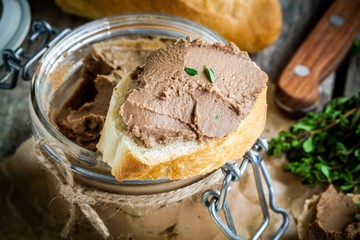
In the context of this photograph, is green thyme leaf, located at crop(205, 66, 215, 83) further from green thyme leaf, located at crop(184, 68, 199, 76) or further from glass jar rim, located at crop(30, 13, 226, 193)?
glass jar rim, located at crop(30, 13, 226, 193)

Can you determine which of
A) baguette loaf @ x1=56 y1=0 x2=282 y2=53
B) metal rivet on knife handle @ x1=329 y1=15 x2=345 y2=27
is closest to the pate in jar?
baguette loaf @ x1=56 y1=0 x2=282 y2=53

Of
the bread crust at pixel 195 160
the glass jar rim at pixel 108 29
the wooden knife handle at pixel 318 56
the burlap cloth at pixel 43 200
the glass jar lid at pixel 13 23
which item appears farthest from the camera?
the wooden knife handle at pixel 318 56

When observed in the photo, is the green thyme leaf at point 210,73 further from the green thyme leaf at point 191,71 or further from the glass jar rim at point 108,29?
the glass jar rim at point 108,29

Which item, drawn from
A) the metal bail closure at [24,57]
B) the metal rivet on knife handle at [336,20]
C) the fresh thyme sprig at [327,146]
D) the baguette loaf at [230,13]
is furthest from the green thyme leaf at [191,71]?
the metal rivet on knife handle at [336,20]

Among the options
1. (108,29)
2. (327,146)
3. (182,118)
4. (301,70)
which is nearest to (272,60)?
(301,70)

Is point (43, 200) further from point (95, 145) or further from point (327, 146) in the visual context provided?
point (327, 146)

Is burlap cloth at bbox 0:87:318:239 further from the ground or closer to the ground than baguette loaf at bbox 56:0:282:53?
closer to the ground
